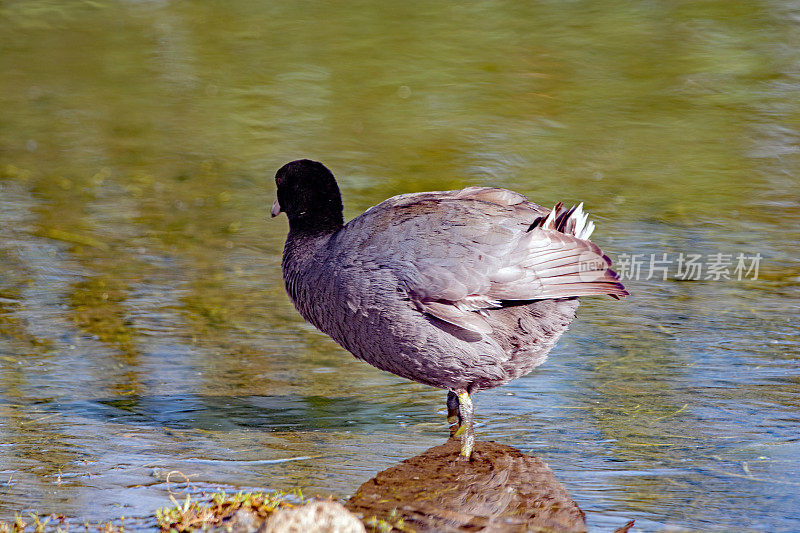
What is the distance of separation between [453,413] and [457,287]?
0.66 m

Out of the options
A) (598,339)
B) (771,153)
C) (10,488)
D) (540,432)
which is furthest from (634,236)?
(10,488)

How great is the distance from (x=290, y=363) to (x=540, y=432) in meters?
1.47

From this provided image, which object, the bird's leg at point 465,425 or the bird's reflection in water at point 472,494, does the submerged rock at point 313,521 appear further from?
the bird's leg at point 465,425

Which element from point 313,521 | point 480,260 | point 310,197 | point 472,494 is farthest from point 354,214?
point 313,521

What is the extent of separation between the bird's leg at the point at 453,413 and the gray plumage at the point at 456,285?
0.48 ft

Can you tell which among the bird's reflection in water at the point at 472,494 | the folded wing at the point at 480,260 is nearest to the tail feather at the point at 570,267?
the folded wing at the point at 480,260

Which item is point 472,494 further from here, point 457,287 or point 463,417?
point 457,287

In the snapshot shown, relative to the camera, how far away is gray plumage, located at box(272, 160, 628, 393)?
4.52 m

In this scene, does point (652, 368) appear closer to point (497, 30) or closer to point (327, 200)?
point (327, 200)

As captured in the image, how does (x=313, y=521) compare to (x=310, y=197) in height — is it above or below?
below

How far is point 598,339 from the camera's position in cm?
570

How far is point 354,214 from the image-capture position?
7379mm

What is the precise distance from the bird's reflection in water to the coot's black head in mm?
1223

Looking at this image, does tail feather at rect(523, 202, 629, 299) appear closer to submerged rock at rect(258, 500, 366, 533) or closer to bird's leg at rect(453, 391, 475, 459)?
bird's leg at rect(453, 391, 475, 459)
